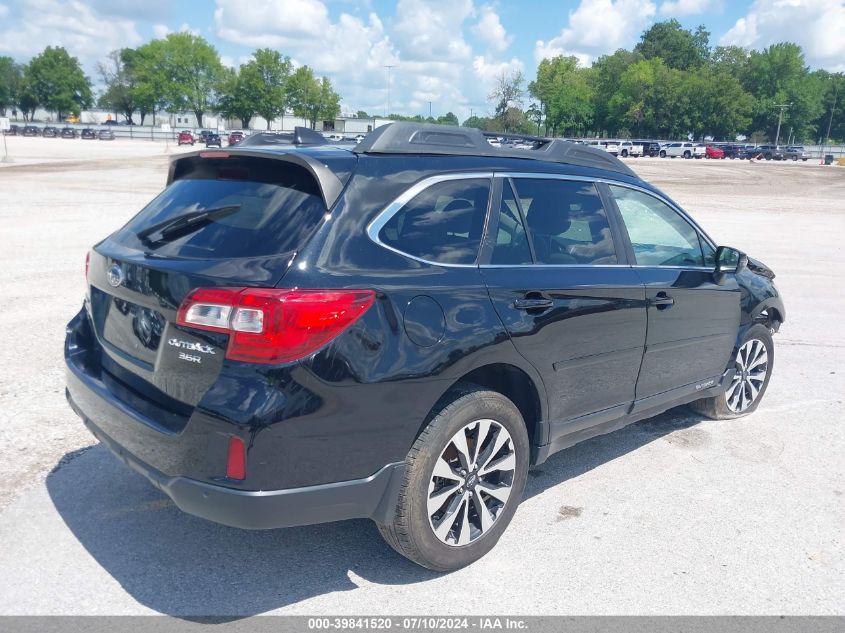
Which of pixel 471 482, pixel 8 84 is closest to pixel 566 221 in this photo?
pixel 471 482

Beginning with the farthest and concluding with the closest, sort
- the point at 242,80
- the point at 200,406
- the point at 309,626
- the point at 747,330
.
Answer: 1. the point at 242,80
2. the point at 747,330
3. the point at 309,626
4. the point at 200,406

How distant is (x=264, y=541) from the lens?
11.8ft

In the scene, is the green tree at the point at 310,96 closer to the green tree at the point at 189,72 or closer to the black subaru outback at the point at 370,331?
the green tree at the point at 189,72

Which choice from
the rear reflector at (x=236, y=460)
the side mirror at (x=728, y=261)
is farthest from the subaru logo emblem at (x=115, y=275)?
the side mirror at (x=728, y=261)

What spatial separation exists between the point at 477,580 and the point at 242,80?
376 ft

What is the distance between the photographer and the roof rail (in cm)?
332

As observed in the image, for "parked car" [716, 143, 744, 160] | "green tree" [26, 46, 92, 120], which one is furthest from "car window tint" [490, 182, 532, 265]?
"green tree" [26, 46, 92, 120]

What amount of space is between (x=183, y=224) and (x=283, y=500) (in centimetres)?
130

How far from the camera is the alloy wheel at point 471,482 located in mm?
3223

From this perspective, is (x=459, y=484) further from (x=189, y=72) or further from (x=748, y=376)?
(x=189, y=72)

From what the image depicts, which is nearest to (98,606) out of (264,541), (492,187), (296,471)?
(264,541)

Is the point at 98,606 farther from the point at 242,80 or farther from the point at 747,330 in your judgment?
the point at 242,80

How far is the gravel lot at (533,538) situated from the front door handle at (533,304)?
116cm

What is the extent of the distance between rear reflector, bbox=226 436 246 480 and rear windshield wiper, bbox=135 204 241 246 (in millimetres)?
1003
